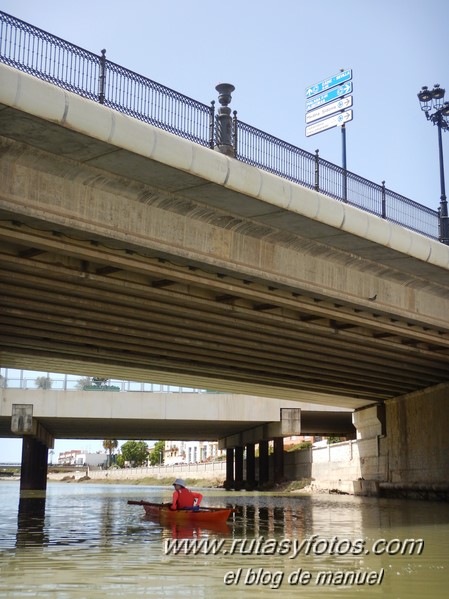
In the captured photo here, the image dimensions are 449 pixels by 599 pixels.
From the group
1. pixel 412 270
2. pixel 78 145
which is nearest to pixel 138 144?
pixel 78 145

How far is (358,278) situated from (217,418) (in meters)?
30.9

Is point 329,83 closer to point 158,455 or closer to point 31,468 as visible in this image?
point 31,468

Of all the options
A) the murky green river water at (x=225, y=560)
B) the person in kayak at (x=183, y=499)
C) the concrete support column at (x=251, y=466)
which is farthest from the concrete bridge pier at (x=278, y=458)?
the person in kayak at (x=183, y=499)

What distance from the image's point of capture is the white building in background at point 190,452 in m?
156

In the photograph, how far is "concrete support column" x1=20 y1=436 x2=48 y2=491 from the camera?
185ft

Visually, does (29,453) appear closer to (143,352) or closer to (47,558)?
(143,352)

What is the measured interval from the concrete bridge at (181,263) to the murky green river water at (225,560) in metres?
6.24

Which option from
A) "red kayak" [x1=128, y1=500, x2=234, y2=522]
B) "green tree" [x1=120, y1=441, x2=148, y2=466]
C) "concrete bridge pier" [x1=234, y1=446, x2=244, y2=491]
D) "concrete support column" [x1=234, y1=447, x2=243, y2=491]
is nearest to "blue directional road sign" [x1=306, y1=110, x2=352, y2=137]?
"red kayak" [x1=128, y1=500, x2=234, y2=522]

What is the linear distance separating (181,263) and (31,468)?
141 ft

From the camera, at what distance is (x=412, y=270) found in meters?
23.9

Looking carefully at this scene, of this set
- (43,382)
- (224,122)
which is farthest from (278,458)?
(224,122)

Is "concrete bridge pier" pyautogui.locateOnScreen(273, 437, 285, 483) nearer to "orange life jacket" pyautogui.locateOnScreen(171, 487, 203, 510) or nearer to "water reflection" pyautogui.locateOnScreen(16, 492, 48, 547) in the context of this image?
"water reflection" pyautogui.locateOnScreen(16, 492, 48, 547)

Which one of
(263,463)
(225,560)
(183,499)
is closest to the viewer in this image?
(225,560)

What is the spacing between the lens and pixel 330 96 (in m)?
29.9
